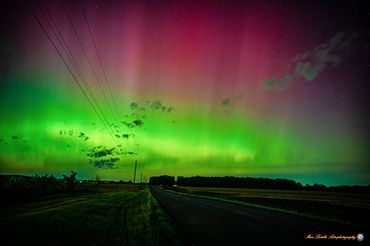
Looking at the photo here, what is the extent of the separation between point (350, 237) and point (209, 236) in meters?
5.91

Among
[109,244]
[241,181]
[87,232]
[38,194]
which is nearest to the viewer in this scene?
[109,244]

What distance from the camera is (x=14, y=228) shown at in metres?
13.2

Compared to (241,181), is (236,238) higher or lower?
lower

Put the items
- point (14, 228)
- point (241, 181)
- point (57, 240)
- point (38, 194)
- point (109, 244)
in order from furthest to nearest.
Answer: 1. point (241, 181)
2. point (38, 194)
3. point (14, 228)
4. point (57, 240)
5. point (109, 244)

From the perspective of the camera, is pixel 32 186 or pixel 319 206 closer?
pixel 319 206

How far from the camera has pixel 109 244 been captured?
9656 mm

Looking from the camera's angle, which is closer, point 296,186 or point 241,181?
point 296,186

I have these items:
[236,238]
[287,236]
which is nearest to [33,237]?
[236,238]

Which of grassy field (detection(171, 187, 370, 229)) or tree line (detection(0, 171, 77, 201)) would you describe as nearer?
grassy field (detection(171, 187, 370, 229))

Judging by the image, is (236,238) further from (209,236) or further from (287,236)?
(287,236)

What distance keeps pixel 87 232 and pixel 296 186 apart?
7047 inches

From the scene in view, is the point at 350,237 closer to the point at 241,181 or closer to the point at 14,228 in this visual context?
the point at 14,228

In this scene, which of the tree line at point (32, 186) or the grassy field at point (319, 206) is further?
the tree line at point (32, 186)

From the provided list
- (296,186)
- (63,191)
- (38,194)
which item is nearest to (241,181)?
(296,186)
